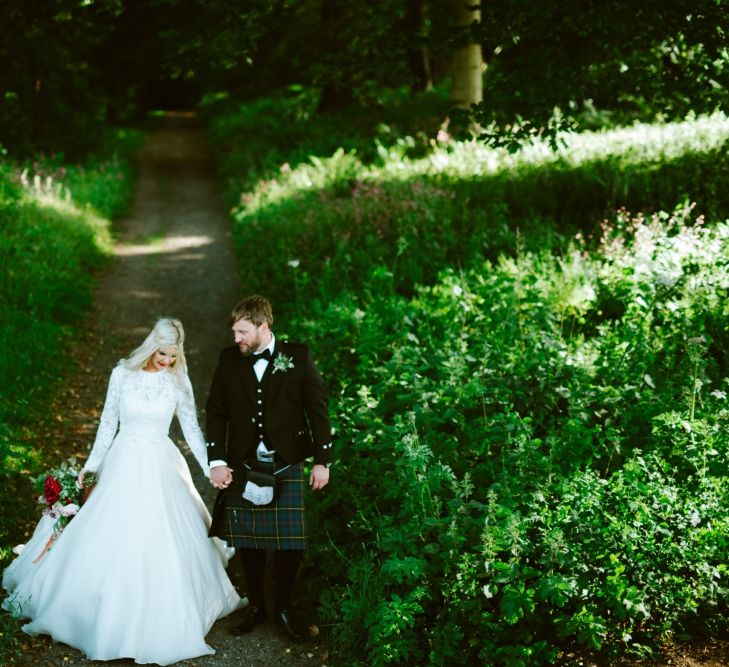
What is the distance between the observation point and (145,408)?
17.4 ft

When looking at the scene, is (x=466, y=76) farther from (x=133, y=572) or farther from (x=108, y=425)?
(x=133, y=572)

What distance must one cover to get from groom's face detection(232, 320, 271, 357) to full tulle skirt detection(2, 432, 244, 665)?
900mm

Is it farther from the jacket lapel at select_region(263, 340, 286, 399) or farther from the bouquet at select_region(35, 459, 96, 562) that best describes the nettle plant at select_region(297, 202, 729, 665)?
the bouquet at select_region(35, 459, 96, 562)

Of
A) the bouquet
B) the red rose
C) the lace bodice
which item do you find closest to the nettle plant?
the lace bodice

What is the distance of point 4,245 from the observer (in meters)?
11.9

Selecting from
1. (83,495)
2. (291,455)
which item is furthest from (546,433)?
(83,495)

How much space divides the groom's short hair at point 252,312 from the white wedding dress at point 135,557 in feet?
2.51

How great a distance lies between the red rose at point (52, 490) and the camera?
208 inches

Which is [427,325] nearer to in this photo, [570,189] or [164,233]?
[570,189]

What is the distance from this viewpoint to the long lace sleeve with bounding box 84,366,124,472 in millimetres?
5395

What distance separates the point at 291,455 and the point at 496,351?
230 centimetres

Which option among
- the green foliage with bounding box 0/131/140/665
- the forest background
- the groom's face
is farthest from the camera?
the green foliage with bounding box 0/131/140/665

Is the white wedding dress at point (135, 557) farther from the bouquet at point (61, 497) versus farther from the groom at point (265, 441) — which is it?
the groom at point (265, 441)

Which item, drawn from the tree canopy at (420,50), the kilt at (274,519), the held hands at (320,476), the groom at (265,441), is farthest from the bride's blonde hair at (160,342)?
the tree canopy at (420,50)
